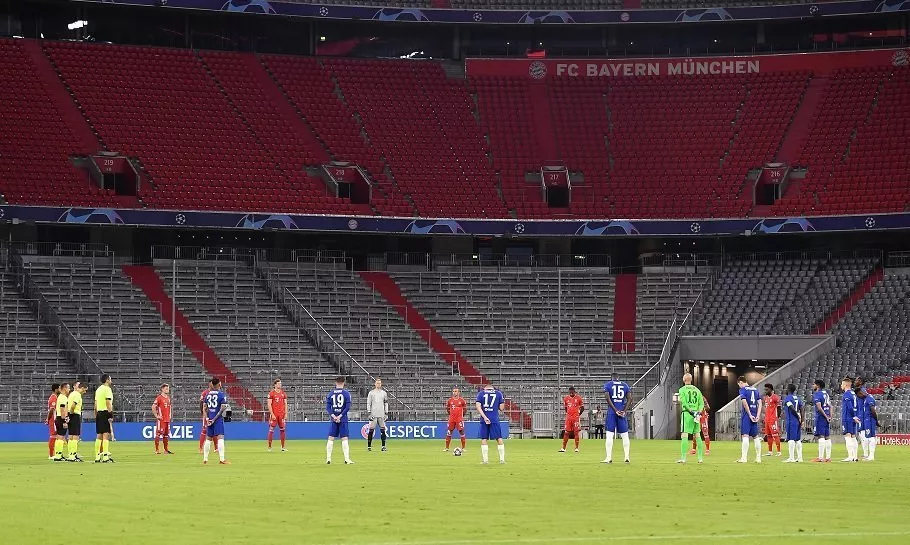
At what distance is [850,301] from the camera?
7212 cm

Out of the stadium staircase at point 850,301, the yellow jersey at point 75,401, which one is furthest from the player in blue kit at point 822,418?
the stadium staircase at point 850,301

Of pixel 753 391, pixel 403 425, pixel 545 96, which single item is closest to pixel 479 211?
pixel 545 96

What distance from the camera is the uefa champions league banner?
5894 centimetres

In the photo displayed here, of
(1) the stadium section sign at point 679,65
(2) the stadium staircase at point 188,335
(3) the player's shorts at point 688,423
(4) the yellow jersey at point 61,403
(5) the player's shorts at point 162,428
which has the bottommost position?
(5) the player's shorts at point 162,428

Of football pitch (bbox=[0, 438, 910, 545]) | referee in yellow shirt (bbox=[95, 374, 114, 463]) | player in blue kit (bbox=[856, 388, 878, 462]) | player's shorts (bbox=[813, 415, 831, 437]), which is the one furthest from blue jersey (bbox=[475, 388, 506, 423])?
player in blue kit (bbox=[856, 388, 878, 462])

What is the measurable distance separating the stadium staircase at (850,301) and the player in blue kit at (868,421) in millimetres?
30636

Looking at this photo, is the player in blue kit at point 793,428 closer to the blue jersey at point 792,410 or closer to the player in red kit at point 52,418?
the blue jersey at point 792,410

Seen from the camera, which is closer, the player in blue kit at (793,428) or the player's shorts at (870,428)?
the player in blue kit at (793,428)

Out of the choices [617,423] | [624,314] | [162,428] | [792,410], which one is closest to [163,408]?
[162,428]

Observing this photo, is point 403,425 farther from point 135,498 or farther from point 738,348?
point 135,498

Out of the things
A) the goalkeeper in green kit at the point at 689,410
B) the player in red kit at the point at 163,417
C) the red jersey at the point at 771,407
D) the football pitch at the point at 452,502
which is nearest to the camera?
the football pitch at the point at 452,502

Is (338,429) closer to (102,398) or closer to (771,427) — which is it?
(102,398)

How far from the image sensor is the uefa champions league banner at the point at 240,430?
193 feet

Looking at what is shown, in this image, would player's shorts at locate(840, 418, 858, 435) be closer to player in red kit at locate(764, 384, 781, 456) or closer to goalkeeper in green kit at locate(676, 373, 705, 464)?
player in red kit at locate(764, 384, 781, 456)
